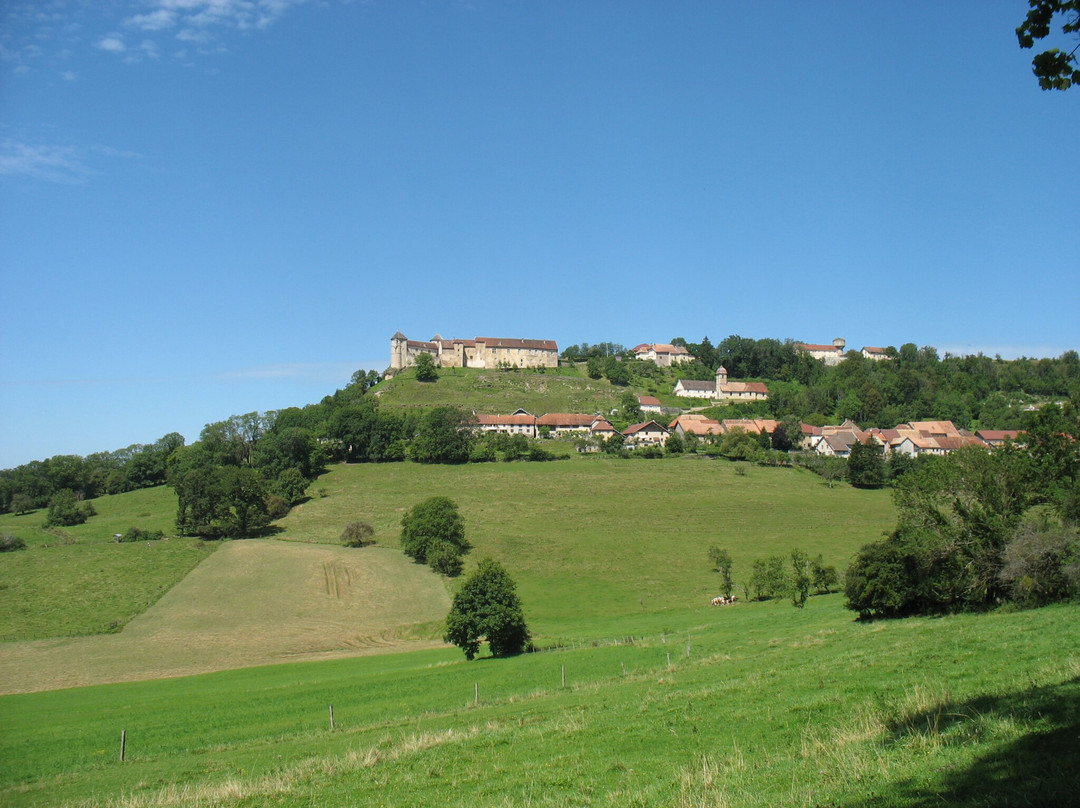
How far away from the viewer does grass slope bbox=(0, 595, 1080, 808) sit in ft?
31.2

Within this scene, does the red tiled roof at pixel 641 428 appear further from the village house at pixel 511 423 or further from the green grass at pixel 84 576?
the green grass at pixel 84 576

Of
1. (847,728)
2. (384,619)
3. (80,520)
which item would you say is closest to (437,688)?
(847,728)

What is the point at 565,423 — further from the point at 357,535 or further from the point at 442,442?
the point at 357,535

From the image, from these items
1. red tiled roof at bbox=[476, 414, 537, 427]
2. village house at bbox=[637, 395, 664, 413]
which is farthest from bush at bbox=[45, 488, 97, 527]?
village house at bbox=[637, 395, 664, 413]

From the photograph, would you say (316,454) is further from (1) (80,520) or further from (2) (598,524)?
(2) (598,524)

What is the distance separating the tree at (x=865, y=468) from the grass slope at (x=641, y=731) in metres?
71.1

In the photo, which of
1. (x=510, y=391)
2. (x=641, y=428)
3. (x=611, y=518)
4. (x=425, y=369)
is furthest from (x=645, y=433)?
(x=425, y=369)

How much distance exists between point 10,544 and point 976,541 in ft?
273

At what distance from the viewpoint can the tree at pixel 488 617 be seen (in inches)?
1454

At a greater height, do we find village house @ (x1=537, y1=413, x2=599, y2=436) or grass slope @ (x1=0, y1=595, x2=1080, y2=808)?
village house @ (x1=537, y1=413, x2=599, y2=436)

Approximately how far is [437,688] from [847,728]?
19.0m

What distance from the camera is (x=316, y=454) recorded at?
338 feet

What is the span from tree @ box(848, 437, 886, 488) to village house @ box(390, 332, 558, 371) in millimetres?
87252

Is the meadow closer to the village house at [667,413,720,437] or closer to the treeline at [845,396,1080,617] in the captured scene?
the treeline at [845,396,1080,617]
